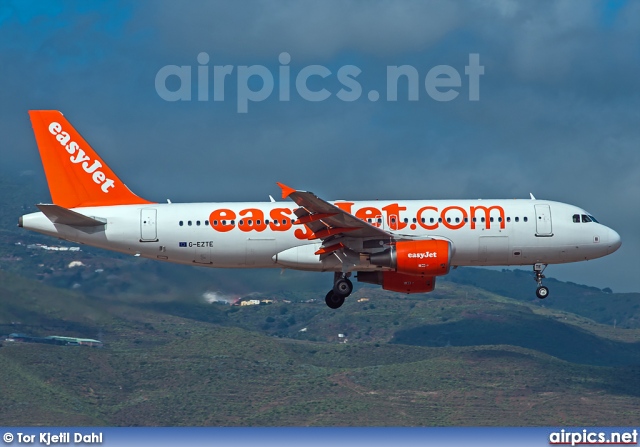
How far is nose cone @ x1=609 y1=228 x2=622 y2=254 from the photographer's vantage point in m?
69.2

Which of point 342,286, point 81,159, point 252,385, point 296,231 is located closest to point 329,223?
point 296,231

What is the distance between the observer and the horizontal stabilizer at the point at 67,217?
2589 inches

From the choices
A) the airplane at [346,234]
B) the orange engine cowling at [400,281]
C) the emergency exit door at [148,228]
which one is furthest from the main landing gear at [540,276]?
the emergency exit door at [148,228]

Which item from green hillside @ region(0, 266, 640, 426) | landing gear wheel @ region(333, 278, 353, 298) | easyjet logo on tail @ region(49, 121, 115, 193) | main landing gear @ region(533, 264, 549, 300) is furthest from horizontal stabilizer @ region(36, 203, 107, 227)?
green hillside @ region(0, 266, 640, 426)

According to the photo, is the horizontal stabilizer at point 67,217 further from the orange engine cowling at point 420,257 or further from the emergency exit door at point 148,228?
the orange engine cowling at point 420,257

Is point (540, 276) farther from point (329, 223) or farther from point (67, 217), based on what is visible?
point (67, 217)

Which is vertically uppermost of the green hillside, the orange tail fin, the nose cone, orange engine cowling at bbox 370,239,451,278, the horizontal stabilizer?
the orange tail fin

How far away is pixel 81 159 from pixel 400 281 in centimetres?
2005

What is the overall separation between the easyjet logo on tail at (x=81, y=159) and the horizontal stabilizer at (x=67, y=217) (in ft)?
11.4

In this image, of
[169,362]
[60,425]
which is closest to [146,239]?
[60,425]

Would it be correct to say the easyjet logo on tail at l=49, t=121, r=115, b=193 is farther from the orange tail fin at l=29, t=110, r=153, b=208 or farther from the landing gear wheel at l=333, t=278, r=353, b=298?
the landing gear wheel at l=333, t=278, r=353, b=298

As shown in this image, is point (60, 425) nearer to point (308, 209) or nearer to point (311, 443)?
point (308, 209)

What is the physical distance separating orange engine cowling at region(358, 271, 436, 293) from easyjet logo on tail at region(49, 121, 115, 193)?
1576 centimetres

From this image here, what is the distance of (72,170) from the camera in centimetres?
7088
